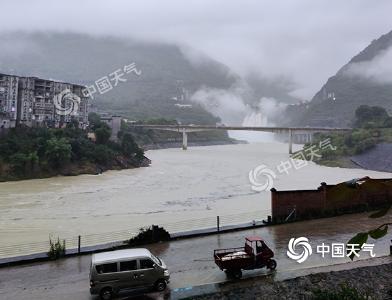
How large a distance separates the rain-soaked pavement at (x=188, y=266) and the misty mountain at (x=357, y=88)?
98326 mm

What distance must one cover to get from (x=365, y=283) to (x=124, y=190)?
25.9 metres

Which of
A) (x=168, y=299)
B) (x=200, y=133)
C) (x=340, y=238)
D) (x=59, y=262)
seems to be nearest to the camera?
(x=168, y=299)

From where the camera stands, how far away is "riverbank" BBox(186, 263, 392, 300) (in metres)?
8.80

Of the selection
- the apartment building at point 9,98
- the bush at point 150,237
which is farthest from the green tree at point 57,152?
the bush at point 150,237

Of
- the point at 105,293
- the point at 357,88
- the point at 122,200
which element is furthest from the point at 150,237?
the point at 357,88

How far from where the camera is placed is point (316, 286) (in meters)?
9.26

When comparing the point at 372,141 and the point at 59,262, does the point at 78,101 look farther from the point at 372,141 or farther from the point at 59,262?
the point at 59,262

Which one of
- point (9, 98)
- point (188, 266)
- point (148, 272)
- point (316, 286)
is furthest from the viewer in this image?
point (9, 98)

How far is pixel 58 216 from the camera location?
23.2m

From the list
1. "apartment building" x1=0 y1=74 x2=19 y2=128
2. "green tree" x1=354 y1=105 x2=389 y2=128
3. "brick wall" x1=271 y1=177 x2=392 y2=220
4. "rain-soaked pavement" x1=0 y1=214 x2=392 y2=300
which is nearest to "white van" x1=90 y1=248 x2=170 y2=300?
"rain-soaked pavement" x1=0 y1=214 x2=392 y2=300

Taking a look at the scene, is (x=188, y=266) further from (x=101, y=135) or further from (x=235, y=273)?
(x=101, y=135)

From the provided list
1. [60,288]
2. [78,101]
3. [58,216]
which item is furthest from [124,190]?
[78,101]

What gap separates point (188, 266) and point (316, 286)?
11.6 ft

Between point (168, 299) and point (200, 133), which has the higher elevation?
point (200, 133)
